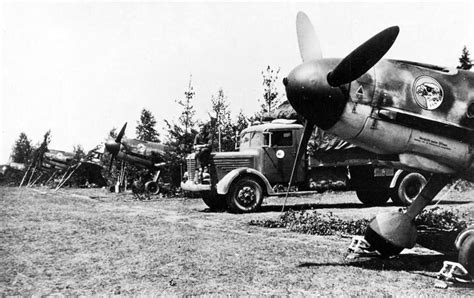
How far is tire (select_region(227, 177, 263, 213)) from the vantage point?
11.9 metres

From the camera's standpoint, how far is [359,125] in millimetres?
5441

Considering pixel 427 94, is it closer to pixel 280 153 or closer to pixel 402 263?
pixel 402 263

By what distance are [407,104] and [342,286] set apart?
93.0 inches

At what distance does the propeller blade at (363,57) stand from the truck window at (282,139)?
751 centimetres

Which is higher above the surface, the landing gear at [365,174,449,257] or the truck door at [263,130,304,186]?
the truck door at [263,130,304,186]

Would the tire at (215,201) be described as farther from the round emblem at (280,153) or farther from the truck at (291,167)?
the round emblem at (280,153)

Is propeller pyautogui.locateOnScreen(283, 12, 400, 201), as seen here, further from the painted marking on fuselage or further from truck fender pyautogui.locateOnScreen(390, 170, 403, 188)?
truck fender pyautogui.locateOnScreen(390, 170, 403, 188)

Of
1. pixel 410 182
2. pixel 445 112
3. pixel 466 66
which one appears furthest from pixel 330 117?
pixel 410 182

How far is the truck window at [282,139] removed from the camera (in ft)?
41.4

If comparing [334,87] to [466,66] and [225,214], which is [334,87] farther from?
[225,214]

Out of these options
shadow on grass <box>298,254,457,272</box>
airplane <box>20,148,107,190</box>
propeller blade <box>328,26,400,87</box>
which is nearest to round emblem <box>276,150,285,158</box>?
shadow on grass <box>298,254,457,272</box>

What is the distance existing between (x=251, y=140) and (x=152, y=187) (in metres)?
8.79

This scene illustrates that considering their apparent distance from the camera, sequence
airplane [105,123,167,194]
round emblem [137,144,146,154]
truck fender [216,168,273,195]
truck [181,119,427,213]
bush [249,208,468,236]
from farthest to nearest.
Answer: round emblem [137,144,146,154] → airplane [105,123,167,194] → truck [181,119,427,213] → truck fender [216,168,273,195] → bush [249,208,468,236]

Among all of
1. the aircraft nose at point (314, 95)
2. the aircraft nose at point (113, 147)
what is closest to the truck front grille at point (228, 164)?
the aircraft nose at point (314, 95)
